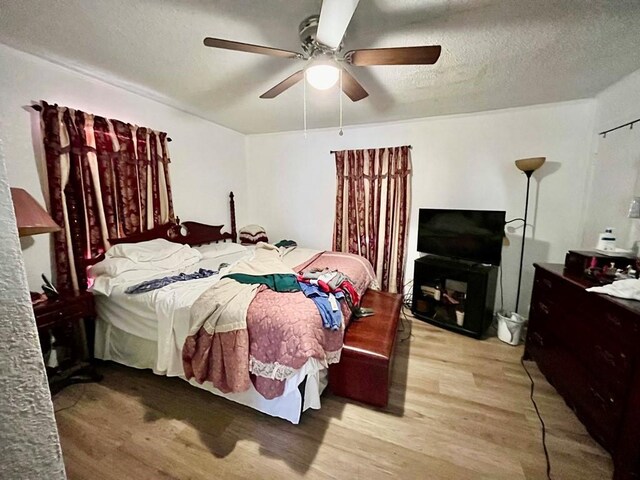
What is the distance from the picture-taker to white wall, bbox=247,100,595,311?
272 centimetres

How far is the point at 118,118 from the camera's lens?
2514mm

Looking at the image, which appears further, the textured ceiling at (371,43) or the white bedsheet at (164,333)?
the white bedsheet at (164,333)

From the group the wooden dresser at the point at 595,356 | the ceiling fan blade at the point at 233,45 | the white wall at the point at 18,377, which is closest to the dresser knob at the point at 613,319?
the wooden dresser at the point at 595,356

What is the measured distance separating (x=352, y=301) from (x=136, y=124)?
2759mm

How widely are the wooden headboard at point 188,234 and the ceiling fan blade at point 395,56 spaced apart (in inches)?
99.0

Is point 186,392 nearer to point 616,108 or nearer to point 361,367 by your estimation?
point 361,367

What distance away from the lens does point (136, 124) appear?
2.66m

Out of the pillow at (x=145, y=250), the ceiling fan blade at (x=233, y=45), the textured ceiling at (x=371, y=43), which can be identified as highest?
the textured ceiling at (x=371, y=43)

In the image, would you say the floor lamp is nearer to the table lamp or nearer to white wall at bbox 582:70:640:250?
white wall at bbox 582:70:640:250

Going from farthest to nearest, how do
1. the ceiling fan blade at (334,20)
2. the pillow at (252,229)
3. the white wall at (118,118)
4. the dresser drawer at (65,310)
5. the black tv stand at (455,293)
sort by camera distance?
1. the pillow at (252,229)
2. the black tv stand at (455,293)
3. the white wall at (118,118)
4. the dresser drawer at (65,310)
5. the ceiling fan blade at (334,20)

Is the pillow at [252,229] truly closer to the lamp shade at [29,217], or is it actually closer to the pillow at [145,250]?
the pillow at [145,250]

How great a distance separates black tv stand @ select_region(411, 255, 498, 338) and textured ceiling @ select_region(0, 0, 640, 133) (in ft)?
5.58

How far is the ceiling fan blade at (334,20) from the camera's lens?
1146 mm

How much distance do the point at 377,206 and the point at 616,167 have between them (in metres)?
2.17
